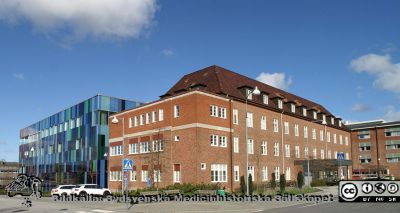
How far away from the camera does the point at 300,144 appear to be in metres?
61.0

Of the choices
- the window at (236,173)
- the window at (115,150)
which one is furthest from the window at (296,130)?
the window at (115,150)

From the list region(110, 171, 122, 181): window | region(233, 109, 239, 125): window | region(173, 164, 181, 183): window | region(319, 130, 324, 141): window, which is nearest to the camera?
region(173, 164, 181, 183): window

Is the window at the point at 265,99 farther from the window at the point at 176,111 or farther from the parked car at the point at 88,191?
the parked car at the point at 88,191

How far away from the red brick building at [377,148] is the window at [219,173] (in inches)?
1959

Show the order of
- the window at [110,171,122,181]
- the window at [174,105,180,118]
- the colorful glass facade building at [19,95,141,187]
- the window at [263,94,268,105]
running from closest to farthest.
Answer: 1. the window at [174,105,180,118]
2. the window at [110,171,122,181]
3. the window at [263,94,268,105]
4. the colorful glass facade building at [19,95,141,187]

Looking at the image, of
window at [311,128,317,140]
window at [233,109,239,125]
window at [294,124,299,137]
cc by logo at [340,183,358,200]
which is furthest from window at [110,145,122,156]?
cc by logo at [340,183,358,200]

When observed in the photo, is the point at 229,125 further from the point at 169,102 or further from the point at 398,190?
the point at 398,190

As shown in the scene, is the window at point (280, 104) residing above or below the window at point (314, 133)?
above

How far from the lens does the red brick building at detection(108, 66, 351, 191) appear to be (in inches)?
1682

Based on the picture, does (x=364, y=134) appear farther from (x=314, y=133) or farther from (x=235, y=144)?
(x=235, y=144)

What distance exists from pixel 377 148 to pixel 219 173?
5899 cm

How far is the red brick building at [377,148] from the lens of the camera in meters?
85.9

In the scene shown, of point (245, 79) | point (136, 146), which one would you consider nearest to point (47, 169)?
point (136, 146)

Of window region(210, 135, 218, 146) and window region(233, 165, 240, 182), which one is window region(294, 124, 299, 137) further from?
window region(210, 135, 218, 146)
